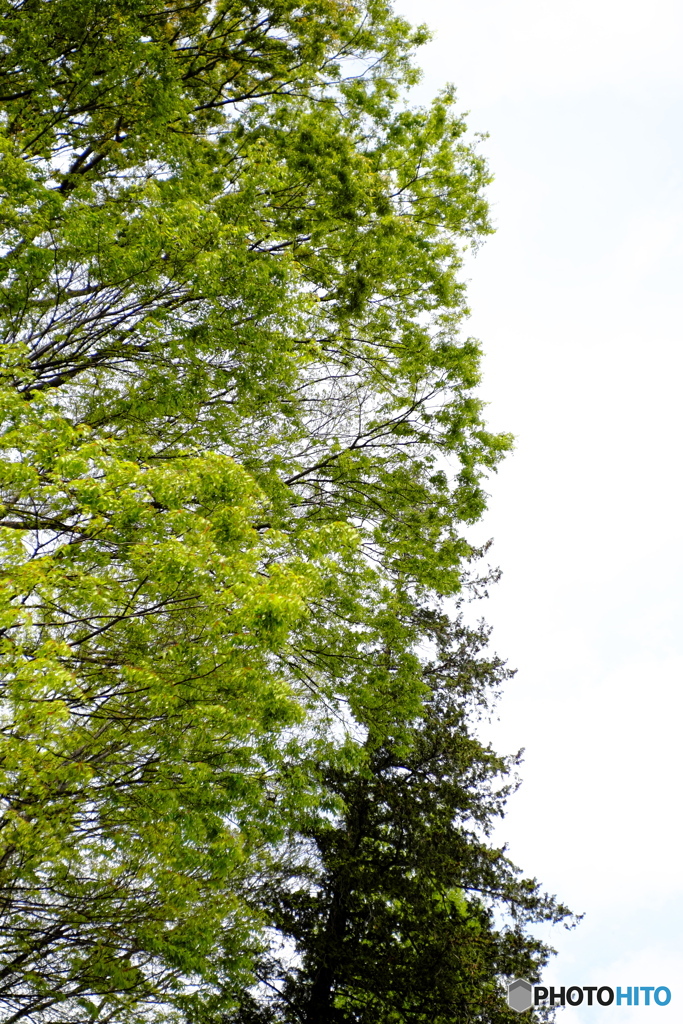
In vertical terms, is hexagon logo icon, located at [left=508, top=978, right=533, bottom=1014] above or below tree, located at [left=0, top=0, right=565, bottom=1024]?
below

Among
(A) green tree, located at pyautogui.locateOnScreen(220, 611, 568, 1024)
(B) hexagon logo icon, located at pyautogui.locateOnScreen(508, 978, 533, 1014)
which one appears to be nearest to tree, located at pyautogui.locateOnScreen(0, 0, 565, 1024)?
(A) green tree, located at pyautogui.locateOnScreen(220, 611, 568, 1024)

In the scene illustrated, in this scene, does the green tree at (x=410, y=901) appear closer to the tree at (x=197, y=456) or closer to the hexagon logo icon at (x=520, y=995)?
the hexagon logo icon at (x=520, y=995)

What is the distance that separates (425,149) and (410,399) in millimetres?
4351

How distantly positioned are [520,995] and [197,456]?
12.4 meters

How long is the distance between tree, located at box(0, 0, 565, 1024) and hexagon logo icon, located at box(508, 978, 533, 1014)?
5.42 m

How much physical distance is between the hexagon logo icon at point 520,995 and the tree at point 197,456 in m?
5.42

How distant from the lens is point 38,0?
27.4 ft

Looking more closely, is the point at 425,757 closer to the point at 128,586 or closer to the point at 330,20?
the point at 128,586

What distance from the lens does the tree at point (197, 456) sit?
20.6ft

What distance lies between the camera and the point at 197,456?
791cm

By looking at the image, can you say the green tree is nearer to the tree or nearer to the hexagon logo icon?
the hexagon logo icon

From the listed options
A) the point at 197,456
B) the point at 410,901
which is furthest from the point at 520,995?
the point at 197,456

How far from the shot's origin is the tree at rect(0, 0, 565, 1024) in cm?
628

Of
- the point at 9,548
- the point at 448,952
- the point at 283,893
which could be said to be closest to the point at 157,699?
the point at 9,548
